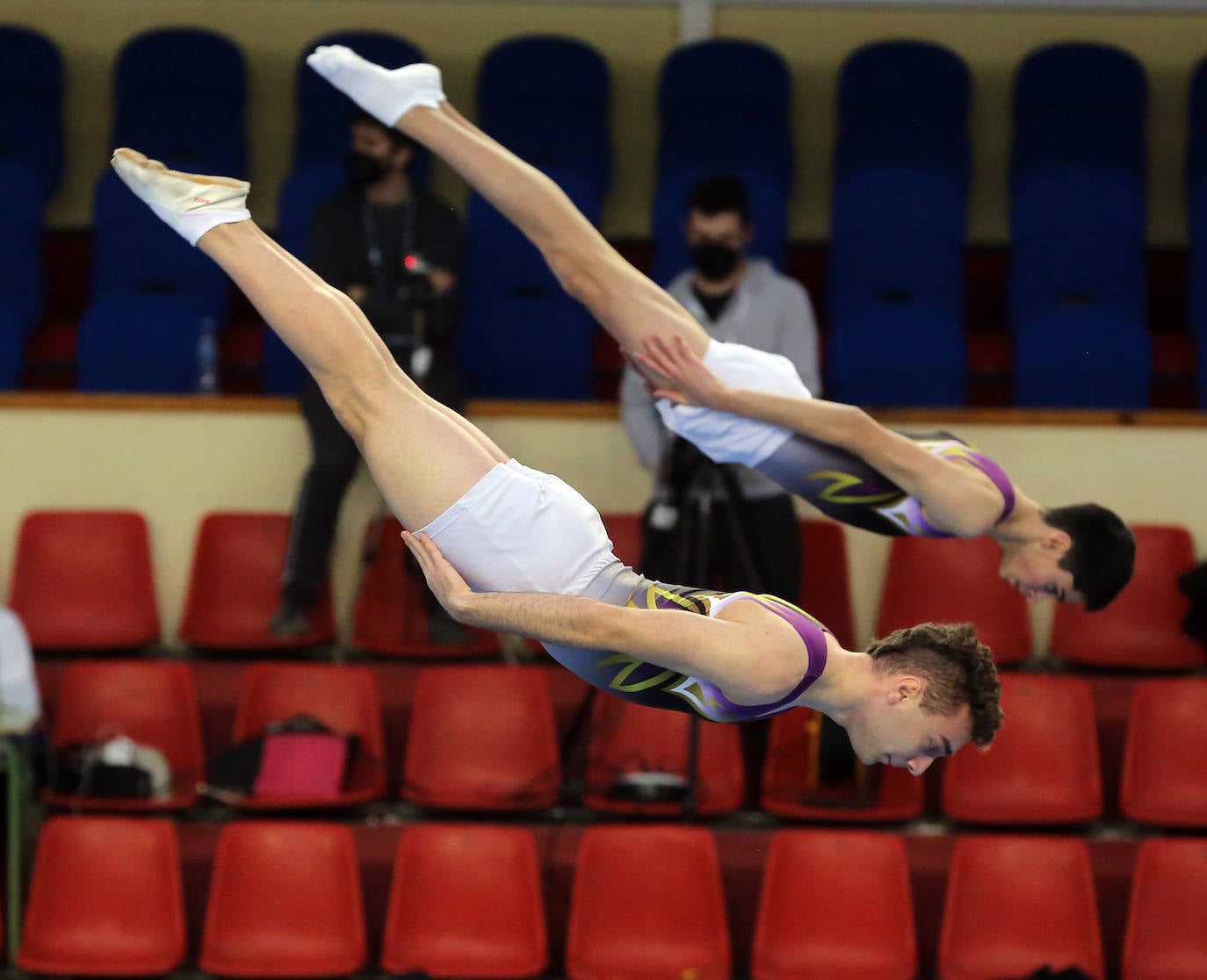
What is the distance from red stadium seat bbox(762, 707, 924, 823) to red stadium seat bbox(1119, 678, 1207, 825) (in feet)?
2.36

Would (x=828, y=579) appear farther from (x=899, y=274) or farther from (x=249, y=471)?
(x=249, y=471)

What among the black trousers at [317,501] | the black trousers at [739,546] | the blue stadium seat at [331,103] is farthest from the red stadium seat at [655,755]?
the blue stadium seat at [331,103]

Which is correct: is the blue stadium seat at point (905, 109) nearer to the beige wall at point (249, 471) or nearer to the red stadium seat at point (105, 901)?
the beige wall at point (249, 471)

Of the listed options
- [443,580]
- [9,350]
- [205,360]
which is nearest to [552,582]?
[443,580]

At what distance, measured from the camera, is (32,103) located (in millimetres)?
8539

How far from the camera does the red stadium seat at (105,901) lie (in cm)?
555

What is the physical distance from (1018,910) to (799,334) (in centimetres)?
206

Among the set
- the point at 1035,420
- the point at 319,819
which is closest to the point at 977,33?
the point at 1035,420

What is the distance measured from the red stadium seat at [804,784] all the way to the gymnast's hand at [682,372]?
1.79 metres

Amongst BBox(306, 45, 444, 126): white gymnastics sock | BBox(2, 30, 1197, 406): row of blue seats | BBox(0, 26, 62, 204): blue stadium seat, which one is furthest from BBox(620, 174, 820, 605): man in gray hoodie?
BBox(0, 26, 62, 204): blue stadium seat

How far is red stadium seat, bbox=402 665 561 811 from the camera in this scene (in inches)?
234

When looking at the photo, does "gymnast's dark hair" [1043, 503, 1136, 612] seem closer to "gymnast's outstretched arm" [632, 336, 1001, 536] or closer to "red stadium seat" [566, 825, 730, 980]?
"gymnast's outstretched arm" [632, 336, 1001, 536]

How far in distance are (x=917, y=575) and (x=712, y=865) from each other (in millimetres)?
1565

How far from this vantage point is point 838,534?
6574 millimetres
